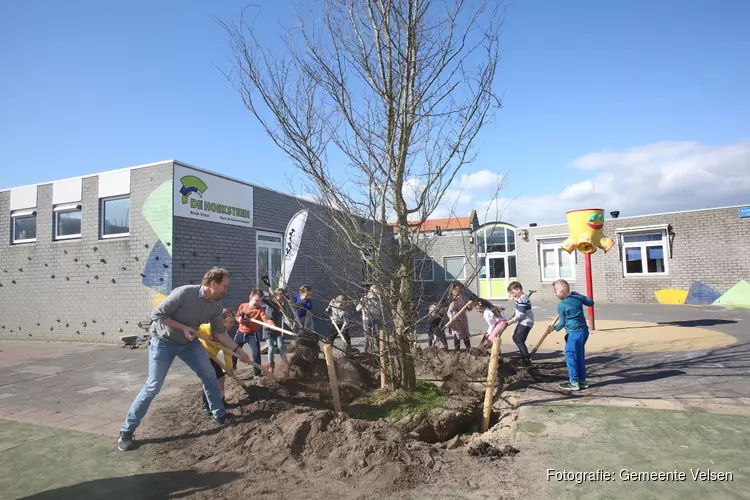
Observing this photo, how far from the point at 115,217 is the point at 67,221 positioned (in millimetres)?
1894

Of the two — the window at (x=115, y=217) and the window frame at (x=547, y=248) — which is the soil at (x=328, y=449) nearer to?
the window at (x=115, y=217)

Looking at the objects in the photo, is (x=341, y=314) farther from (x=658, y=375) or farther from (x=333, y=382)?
(x=658, y=375)

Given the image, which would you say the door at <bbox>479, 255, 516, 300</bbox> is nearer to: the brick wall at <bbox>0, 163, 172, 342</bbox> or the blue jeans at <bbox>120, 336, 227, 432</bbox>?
the brick wall at <bbox>0, 163, 172, 342</bbox>

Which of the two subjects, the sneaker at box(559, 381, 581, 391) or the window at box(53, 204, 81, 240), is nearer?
the sneaker at box(559, 381, 581, 391)

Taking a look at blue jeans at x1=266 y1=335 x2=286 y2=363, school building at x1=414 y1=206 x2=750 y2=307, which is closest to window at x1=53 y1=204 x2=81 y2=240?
blue jeans at x1=266 y1=335 x2=286 y2=363

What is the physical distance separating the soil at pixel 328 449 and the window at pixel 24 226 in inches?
425

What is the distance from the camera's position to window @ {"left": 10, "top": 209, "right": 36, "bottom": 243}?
1300cm

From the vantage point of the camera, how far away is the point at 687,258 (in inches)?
703

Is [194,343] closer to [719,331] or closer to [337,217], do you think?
[337,217]

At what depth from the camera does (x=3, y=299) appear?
521 inches

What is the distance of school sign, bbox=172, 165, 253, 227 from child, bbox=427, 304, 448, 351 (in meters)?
6.63

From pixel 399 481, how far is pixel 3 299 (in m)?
14.9

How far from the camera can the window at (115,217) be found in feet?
37.1

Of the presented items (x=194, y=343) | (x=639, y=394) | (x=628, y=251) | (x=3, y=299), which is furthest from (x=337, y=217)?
(x=628, y=251)
